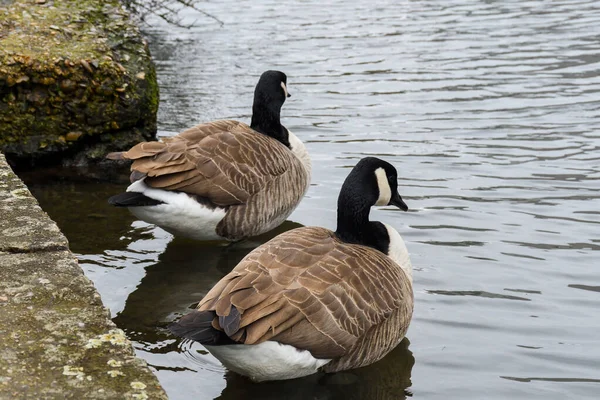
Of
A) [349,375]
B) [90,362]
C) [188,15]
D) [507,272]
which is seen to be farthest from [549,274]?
[188,15]

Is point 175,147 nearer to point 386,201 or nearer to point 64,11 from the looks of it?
point 386,201

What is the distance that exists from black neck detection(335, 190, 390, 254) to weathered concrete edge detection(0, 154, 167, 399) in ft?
6.02

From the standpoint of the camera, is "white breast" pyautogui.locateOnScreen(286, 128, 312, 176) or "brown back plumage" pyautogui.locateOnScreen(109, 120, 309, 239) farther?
"white breast" pyautogui.locateOnScreen(286, 128, 312, 176)

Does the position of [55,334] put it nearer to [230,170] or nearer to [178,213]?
[178,213]

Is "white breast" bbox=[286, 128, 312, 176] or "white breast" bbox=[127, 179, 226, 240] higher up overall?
"white breast" bbox=[286, 128, 312, 176]

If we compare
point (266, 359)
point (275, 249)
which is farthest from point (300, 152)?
point (266, 359)

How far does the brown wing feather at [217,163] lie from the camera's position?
6.48 m

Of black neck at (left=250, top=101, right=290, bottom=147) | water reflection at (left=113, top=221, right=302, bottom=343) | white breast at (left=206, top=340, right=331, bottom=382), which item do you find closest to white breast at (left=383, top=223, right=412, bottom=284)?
white breast at (left=206, top=340, right=331, bottom=382)

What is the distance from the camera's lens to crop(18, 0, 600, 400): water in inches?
212

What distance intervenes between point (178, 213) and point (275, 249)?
5.38 feet

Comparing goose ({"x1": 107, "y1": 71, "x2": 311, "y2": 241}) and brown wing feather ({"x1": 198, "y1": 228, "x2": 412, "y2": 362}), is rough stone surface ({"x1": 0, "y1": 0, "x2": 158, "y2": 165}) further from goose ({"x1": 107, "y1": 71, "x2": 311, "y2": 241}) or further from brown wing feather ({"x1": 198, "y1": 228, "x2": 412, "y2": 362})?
brown wing feather ({"x1": 198, "y1": 228, "x2": 412, "y2": 362})

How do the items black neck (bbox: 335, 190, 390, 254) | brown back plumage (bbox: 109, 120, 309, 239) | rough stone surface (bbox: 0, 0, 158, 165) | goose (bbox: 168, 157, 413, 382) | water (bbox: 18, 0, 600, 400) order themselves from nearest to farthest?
goose (bbox: 168, 157, 413, 382) < water (bbox: 18, 0, 600, 400) < black neck (bbox: 335, 190, 390, 254) < brown back plumage (bbox: 109, 120, 309, 239) < rough stone surface (bbox: 0, 0, 158, 165)

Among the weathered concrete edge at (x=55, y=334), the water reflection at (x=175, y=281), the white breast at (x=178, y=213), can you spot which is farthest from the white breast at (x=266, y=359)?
the white breast at (x=178, y=213)

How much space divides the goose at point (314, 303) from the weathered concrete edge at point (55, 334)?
49cm
